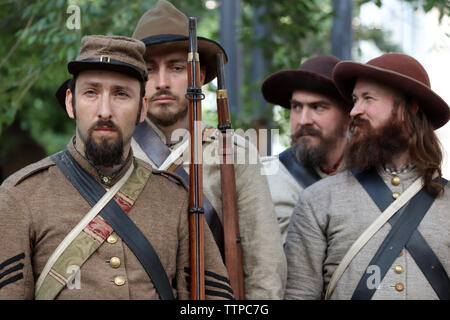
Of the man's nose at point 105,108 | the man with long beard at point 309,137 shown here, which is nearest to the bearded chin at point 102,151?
the man's nose at point 105,108

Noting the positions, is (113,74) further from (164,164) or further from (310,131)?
(310,131)

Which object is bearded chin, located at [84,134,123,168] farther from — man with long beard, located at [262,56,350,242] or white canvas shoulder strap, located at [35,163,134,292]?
man with long beard, located at [262,56,350,242]

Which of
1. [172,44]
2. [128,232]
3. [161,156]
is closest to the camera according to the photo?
[128,232]

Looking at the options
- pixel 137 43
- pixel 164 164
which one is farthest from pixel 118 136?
pixel 164 164

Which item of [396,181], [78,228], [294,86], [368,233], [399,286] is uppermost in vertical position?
[294,86]

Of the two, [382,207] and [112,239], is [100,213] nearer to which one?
[112,239]

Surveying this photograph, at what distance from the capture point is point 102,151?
11.7 ft

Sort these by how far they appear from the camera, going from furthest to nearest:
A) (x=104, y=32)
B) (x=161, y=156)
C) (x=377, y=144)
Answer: (x=104, y=32) < (x=377, y=144) < (x=161, y=156)

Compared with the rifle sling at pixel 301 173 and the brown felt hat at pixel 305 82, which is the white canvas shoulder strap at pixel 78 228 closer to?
the rifle sling at pixel 301 173

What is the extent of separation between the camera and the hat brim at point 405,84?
453cm

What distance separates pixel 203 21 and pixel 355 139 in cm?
887

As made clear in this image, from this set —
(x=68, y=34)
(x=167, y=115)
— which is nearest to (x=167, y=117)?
(x=167, y=115)

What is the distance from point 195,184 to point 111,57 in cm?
73

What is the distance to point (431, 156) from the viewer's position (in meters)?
4.56
